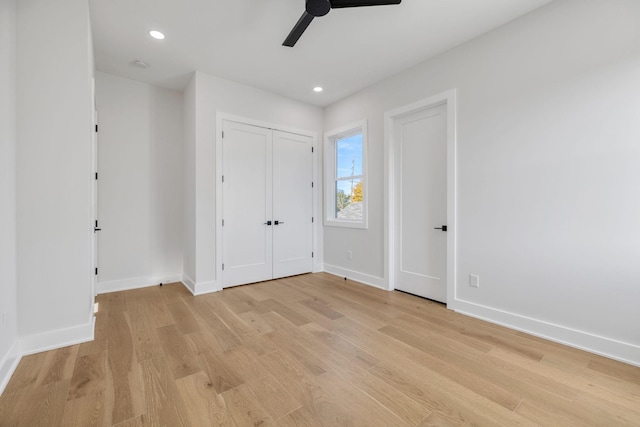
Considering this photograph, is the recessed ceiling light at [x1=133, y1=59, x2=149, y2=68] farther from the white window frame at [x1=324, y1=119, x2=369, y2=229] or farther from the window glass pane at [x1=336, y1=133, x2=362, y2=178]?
the window glass pane at [x1=336, y1=133, x2=362, y2=178]

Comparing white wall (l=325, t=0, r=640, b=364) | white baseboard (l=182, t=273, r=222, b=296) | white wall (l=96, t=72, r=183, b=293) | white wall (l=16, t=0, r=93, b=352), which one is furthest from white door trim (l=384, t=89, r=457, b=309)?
white wall (l=16, t=0, r=93, b=352)

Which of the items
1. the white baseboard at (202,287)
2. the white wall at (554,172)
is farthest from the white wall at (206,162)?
the white wall at (554,172)

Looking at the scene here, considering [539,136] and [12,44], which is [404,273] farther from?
[12,44]

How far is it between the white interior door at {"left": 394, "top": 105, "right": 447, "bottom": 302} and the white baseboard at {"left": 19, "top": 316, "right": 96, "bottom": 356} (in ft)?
11.0

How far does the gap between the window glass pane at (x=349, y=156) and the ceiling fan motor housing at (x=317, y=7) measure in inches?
96.0

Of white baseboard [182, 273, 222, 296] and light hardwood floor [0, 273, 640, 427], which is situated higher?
white baseboard [182, 273, 222, 296]

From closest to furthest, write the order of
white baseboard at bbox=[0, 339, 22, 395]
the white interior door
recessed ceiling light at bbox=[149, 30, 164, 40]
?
white baseboard at bbox=[0, 339, 22, 395] → recessed ceiling light at bbox=[149, 30, 164, 40] → the white interior door

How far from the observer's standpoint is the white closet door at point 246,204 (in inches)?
154

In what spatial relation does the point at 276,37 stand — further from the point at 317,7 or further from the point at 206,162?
the point at 206,162

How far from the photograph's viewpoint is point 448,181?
3.06m

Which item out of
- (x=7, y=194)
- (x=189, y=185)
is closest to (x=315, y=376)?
(x=7, y=194)

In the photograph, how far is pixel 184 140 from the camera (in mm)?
4156

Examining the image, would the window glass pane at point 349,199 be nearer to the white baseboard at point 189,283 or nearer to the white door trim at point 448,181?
the white door trim at point 448,181

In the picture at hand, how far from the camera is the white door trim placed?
3.02 metres
